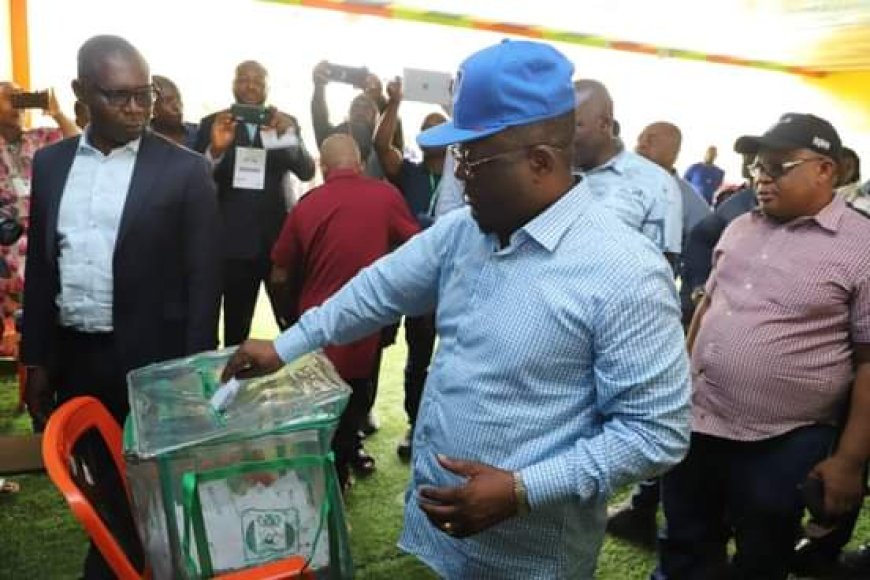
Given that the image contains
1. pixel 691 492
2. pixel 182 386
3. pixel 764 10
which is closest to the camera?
pixel 182 386

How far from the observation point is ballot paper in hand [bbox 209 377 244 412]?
1382mm

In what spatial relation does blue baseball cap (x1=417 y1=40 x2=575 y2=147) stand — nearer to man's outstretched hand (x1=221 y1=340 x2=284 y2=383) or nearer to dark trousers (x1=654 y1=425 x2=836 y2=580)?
man's outstretched hand (x1=221 y1=340 x2=284 y2=383)

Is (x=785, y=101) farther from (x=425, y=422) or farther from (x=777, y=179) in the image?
(x=425, y=422)

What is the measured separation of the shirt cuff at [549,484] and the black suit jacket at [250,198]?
266 centimetres

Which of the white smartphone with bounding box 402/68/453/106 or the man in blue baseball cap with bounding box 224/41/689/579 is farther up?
the white smartphone with bounding box 402/68/453/106

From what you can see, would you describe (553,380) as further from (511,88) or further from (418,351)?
(418,351)

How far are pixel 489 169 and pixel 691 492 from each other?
1.38m

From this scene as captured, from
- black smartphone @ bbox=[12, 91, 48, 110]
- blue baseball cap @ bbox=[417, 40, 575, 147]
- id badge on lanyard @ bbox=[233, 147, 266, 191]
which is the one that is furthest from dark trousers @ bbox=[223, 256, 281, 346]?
blue baseball cap @ bbox=[417, 40, 575, 147]

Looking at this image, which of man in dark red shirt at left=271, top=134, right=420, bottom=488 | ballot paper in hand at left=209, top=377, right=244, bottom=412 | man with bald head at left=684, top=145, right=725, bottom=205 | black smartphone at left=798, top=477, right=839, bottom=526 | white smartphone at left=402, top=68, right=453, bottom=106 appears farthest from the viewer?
man with bald head at left=684, top=145, right=725, bottom=205

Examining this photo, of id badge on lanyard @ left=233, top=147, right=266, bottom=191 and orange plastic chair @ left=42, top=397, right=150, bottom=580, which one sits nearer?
orange plastic chair @ left=42, top=397, right=150, bottom=580

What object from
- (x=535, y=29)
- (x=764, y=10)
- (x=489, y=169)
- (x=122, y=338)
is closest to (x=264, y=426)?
(x=489, y=169)

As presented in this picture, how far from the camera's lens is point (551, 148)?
1128 mm

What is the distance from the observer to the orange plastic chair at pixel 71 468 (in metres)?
1.22

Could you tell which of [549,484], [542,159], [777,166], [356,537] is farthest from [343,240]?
[549,484]
